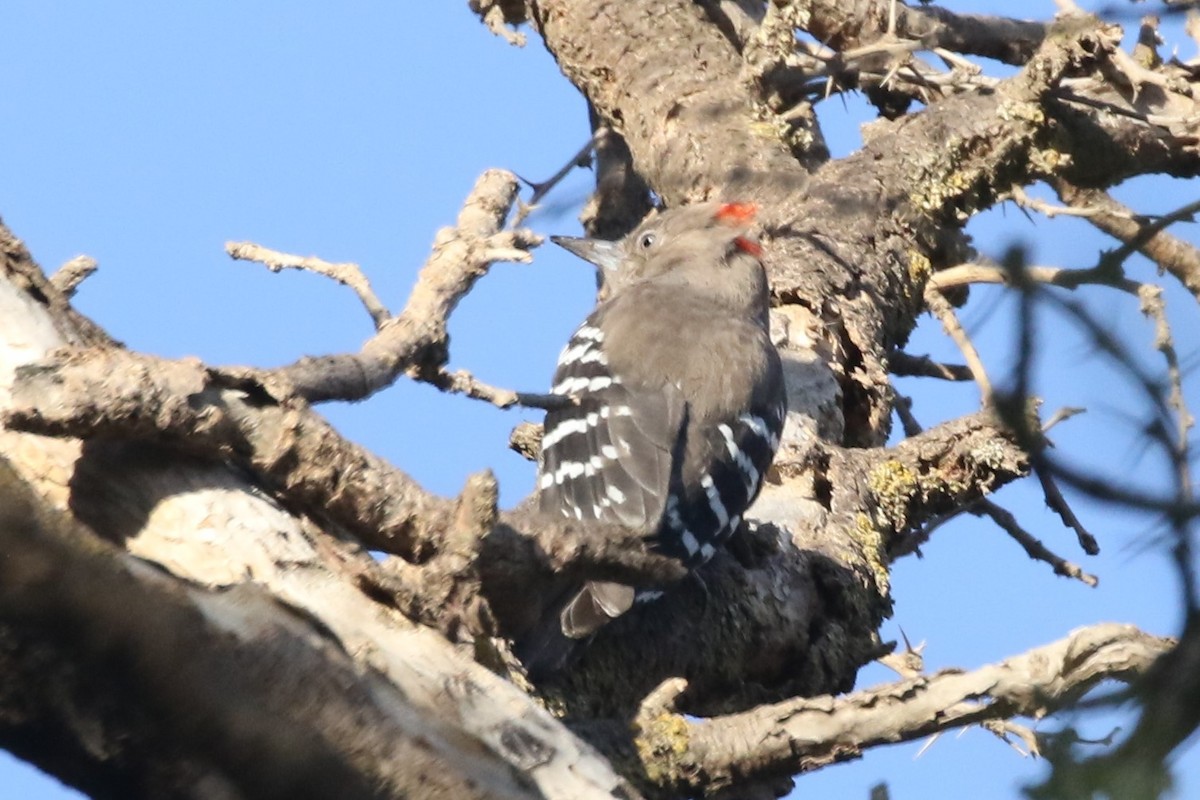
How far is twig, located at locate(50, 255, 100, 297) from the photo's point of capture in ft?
11.3

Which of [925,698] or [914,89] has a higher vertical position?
[914,89]

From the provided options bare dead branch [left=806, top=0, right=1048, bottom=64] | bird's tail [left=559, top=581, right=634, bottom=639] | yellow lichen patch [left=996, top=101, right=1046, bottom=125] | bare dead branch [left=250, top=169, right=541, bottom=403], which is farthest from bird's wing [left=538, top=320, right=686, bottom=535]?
bare dead branch [left=806, top=0, right=1048, bottom=64]

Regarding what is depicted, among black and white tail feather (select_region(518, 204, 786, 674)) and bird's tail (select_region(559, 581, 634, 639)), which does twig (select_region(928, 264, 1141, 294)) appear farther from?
black and white tail feather (select_region(518, 204, 786, 674))

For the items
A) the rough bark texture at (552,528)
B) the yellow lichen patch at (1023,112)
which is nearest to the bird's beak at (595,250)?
the rough bark texture at (552,528)

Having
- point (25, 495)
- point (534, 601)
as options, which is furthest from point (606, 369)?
point (25, 495)

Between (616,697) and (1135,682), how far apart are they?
262 centimetres

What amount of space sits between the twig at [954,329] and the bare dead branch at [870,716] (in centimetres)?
204

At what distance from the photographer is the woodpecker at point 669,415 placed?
4.68m

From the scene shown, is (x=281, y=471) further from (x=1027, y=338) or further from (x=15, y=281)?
(x=1027, y=338)

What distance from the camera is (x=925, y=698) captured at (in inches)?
134

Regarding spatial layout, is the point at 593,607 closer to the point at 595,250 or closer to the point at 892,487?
the point at 892,487

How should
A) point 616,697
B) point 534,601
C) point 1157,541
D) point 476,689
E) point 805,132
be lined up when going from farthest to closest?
point 805,132 → point 616,697 → point 534,601 → point 476,689 → point 1157,541

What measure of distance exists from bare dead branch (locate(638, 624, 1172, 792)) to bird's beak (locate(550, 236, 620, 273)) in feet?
11.5

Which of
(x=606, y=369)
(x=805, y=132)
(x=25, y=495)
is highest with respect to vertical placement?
Answer: (x=805, y=132)
